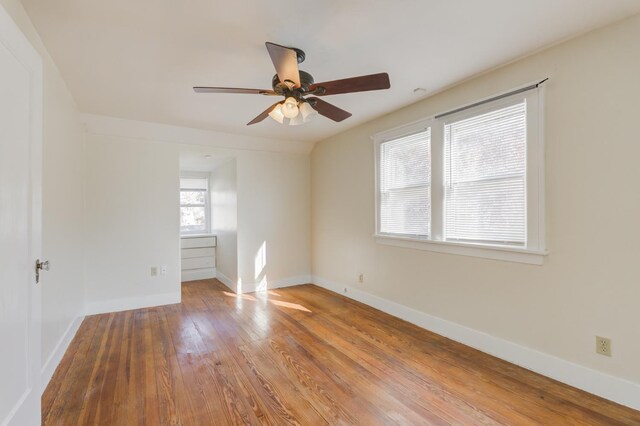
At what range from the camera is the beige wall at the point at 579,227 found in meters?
1.96

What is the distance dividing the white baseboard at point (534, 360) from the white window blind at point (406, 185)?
0.92 m

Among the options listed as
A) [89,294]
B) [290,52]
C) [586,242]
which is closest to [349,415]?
[586,242]

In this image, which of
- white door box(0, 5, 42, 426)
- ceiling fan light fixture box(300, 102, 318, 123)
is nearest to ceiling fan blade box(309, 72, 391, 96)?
ceiling fan light fixture box(300, 102, 318, 123)

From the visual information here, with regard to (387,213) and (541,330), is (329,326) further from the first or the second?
(541,330)

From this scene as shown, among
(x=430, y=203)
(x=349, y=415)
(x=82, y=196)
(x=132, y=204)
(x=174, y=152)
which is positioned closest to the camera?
(x=349, y=415)

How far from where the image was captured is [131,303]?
13.2 ft

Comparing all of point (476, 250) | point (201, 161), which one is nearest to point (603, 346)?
point (476, 250)

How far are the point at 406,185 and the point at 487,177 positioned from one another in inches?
37.6

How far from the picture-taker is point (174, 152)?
4.30 metres

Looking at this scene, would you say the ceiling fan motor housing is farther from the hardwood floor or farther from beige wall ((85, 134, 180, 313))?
beige wall ((85, 134, 180, 313))

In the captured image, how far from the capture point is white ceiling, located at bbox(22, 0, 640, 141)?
5.99 ft

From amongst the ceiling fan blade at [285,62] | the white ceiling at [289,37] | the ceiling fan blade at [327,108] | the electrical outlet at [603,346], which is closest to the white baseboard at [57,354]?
the white ceiling at [289,37]

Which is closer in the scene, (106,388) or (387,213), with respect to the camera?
(106,388)

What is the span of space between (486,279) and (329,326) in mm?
1648
